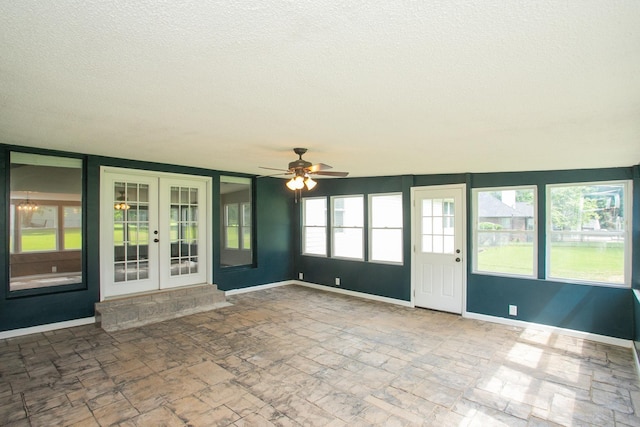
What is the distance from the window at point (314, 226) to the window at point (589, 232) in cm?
418

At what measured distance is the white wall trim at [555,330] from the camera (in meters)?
4.17

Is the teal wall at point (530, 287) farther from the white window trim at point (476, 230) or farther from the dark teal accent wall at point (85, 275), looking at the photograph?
the dark teal accent wall at point (85, 275)

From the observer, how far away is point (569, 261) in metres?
4.62

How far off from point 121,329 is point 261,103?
4005mm

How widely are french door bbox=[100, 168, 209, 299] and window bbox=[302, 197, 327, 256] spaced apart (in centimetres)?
237

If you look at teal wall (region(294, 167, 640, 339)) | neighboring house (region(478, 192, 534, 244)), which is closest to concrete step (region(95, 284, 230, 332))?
teal wall (region(294, 167, 640, 339))

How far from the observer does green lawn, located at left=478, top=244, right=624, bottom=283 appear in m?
4.34

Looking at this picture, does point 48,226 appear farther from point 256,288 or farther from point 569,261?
point 569,261

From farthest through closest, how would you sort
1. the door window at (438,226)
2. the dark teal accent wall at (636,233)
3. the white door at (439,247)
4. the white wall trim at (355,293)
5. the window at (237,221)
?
the window at (237,221), the white wall trim at (355,293), the door window at (438,226), the white door at (439,247), the dark teal accent wall at (636,233)

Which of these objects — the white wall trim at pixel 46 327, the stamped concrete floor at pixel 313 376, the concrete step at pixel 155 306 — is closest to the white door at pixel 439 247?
the stamped concrete floor at pixel 313 376

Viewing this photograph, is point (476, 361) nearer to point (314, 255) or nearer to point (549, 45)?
point (549, 45)

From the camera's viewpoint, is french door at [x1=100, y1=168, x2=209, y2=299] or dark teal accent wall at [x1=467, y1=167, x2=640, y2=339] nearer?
dark teal accent wall at [x1=467, y1=167, x2=640, y2=339]

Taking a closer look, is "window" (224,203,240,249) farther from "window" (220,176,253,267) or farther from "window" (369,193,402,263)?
"window" (369,193,402,263)

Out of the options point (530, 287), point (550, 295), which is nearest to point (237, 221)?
point (530, 287)
